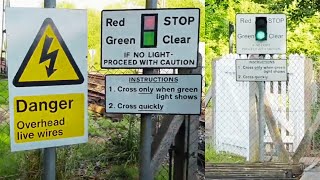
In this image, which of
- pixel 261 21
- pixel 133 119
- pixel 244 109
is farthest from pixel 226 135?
pixel 133 119

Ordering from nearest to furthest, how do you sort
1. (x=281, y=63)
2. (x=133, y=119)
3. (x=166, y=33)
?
(x=166, y=33), (x=133, y=119), (x=281, y=63)

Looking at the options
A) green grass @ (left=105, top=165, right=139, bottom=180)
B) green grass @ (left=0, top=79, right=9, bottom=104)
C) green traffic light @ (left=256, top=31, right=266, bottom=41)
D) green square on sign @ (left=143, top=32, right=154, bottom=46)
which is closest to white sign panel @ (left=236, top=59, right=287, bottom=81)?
green traffic light @ (left=256, top=31, right=266, bottom=41)

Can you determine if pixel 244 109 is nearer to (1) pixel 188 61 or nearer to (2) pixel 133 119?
(2) pixel 133 119

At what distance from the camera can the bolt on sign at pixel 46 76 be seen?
2625 millimetres

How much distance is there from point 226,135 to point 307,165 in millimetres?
1070

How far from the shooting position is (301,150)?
7.28 metres

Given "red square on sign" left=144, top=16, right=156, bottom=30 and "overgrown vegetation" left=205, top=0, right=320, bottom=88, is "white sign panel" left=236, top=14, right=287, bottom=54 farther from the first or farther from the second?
"red square on sign" left=144, top=16, right=156, bottom=30

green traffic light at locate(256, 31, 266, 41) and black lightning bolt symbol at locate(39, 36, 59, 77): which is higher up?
green traffic light at locate(256, 31, 266, 41)

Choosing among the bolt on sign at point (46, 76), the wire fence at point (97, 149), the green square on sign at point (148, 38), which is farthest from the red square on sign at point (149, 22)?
the wire fence at point (97, 149)

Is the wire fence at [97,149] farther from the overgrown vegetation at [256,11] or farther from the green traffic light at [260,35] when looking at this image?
the green traffic light at [260,35]

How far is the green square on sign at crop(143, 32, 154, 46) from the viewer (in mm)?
3107

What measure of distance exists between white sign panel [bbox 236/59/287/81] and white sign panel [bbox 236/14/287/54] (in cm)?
15

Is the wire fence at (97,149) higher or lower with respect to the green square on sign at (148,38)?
lower

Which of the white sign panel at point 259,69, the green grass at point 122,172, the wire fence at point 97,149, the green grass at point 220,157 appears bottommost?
the green grass at point 220,157
